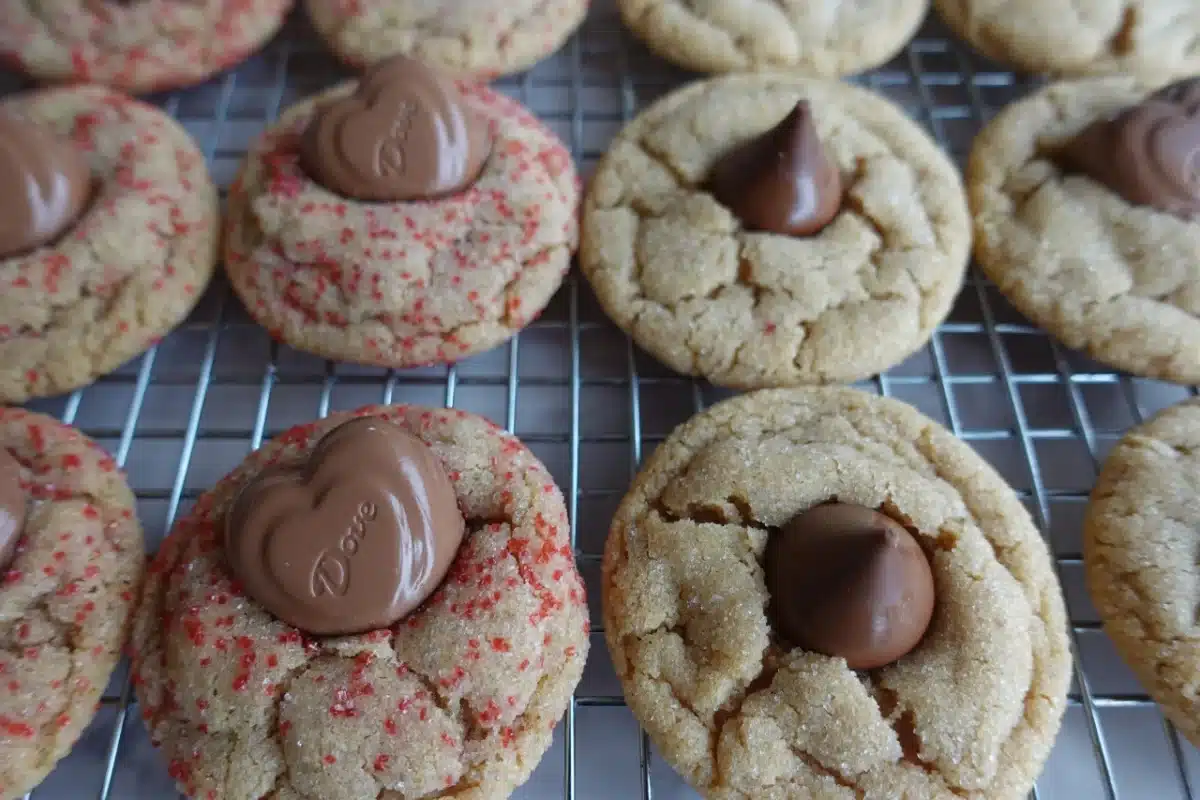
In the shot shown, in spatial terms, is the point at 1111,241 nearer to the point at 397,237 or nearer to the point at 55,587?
the point at 397,237

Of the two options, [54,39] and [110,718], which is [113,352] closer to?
[110,718]

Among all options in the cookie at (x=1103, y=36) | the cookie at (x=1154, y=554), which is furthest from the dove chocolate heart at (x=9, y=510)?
the cookie at (x=1103, y=36)

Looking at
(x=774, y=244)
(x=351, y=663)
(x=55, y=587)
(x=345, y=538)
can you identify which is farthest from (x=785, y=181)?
(x=55, y=587)

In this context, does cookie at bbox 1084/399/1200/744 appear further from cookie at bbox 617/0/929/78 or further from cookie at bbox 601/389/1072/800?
cookie at bbox 617/0/929/78

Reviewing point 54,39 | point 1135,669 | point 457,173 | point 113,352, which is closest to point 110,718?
point 113,352

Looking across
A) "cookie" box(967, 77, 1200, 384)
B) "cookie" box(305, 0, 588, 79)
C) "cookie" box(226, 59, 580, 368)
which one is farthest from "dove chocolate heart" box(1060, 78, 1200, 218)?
"cookie" box(305, 0, 588, 79)

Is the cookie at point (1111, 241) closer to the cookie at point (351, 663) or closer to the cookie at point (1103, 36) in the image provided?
the cookie at point (1103, 36)
